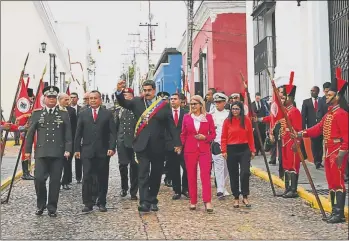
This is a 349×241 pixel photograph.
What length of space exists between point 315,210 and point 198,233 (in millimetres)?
2292

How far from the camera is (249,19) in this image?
62.0 feet

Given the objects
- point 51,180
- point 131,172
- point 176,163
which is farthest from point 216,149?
point 51,180

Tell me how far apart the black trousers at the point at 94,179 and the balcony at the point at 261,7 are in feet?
31.5

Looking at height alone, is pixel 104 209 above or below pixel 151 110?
below

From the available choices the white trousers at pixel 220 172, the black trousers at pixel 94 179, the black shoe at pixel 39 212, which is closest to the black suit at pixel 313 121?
the white trousers at pixel 220 172

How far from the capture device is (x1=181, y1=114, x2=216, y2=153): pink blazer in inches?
311

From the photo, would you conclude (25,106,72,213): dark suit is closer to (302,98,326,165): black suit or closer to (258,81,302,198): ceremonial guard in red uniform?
(258,81,302,198): ceremonial guard in red uniform

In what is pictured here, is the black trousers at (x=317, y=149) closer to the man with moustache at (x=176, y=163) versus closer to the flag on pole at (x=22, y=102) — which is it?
the man with moustache at (x=176, y=163)

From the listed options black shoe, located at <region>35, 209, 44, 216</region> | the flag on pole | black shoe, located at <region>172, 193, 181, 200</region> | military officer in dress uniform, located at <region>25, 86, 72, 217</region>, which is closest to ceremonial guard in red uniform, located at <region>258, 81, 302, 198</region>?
black shoe, located at <region>172, 193, 181, 200</region>

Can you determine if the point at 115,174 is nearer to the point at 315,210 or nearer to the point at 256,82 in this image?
the point at 315,210

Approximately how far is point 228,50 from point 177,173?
622 inches

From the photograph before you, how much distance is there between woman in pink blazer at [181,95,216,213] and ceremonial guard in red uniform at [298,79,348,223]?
1.69 m

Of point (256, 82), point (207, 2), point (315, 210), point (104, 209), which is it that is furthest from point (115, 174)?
point (207, 2)

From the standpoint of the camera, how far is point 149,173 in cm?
793
